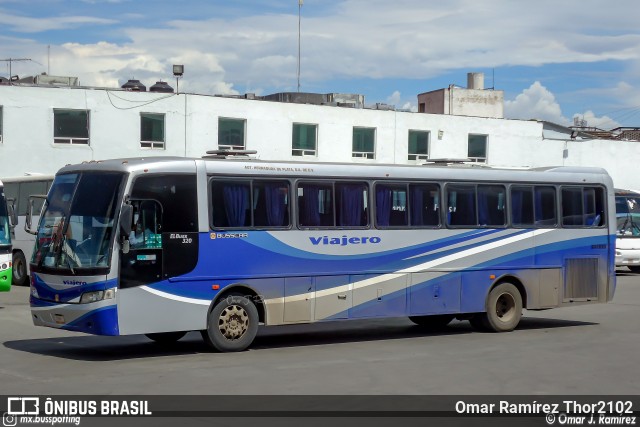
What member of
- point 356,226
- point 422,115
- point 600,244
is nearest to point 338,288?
point 356,226

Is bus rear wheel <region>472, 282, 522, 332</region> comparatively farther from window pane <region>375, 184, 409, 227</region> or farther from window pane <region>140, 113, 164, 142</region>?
window pane <region>140, 113, 164, 142</region>

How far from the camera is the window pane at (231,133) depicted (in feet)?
135

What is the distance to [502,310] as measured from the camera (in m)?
18.0

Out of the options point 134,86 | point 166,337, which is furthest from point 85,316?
point 134,86

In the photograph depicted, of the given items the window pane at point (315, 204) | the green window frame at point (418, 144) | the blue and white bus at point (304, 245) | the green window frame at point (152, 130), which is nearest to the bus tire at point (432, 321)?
the blue and white bus at point (304, 245)

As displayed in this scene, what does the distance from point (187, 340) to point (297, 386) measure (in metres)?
5.35

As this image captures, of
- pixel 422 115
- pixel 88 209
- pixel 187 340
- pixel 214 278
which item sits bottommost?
pixel 187 340

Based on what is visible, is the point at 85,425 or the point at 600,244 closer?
the point at 85,425

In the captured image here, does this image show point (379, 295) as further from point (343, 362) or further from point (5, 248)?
point (5, 248)

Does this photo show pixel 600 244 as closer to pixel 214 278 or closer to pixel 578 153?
pixel 214 278

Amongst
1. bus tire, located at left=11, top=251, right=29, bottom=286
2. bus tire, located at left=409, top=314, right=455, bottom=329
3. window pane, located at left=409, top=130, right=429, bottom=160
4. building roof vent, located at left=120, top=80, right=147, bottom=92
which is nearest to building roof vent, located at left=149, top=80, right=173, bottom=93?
building roof vent, located at left=120, top=80, right=147, bottom=92

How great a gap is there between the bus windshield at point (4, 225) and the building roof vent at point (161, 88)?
20.4 metres

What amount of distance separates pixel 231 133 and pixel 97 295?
93.0 ft

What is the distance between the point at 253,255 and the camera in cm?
1492
